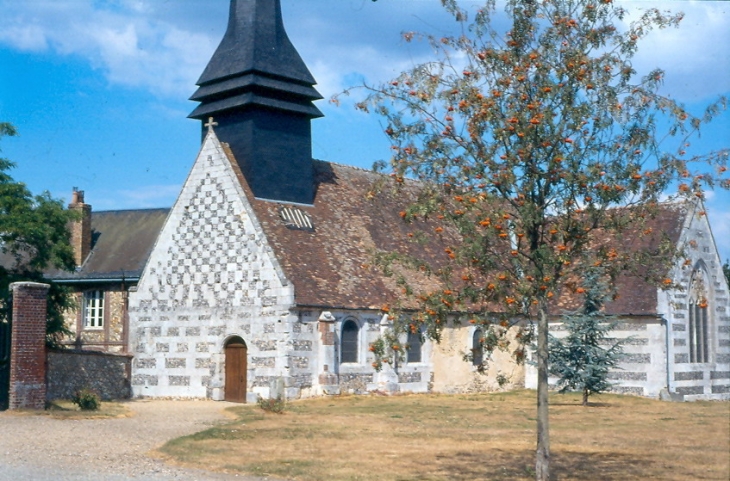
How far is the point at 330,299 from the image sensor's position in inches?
1028

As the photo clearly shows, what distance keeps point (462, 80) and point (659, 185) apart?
2649mm

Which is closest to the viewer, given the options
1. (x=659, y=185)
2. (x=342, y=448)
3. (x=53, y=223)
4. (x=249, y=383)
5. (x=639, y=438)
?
(x=659, y=185)

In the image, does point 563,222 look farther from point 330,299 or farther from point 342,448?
point 330,299

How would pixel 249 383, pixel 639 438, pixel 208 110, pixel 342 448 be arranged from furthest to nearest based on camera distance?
pixel 208 110, pixel 249 383, pixel 639 438, pixel 342 448

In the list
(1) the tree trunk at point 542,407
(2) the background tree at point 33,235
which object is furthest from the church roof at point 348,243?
(1) the tree trunk at point 542,407

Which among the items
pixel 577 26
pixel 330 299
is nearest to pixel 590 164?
pixel 577 26

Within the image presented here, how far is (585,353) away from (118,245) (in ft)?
62.2

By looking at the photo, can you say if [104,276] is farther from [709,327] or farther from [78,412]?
[709,327]

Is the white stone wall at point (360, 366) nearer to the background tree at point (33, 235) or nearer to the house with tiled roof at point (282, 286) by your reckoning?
the house with tiled roof at point (282, 286)

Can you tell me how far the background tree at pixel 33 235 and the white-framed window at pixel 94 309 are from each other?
9.05 m

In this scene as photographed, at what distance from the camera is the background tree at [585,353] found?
24969 millimetres

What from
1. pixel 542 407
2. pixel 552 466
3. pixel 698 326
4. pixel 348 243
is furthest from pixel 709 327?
pixel 542 407

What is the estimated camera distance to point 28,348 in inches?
771

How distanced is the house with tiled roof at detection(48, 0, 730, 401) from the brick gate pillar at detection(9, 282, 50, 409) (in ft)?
23.2
